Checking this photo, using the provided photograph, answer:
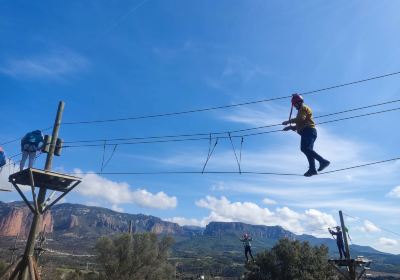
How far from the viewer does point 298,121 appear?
390 inches

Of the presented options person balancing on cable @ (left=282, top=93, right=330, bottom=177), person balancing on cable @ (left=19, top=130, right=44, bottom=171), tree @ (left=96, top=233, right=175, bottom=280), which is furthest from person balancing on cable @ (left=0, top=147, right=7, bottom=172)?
tree @ (left=96, top=233, right=175, bottom=280)

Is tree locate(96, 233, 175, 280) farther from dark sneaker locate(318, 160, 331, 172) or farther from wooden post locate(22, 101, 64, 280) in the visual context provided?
dark sneaker locate(318, 160, 331, 172)

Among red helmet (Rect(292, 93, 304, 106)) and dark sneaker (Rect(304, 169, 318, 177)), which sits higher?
red helmet (Rect(292, 93, 304, 106))

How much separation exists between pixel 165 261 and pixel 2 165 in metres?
38.9

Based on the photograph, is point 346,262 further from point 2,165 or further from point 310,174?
point 2,165

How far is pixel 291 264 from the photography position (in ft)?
136

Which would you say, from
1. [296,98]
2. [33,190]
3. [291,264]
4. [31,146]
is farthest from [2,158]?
[291,264]

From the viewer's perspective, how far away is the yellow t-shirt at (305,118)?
9.84 meters

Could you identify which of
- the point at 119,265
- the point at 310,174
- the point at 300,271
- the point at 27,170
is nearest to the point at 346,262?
the point at 310,174

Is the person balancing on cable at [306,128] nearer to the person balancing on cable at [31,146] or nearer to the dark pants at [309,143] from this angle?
the dark pants at [309,143]

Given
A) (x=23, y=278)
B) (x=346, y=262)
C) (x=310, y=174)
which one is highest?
(x=310, y=174)

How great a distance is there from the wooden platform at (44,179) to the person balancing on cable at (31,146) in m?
0.52

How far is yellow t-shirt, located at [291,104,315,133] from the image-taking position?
9.84m

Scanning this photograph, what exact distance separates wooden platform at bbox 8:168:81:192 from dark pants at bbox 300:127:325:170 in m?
7.67
